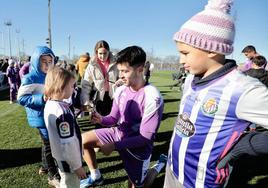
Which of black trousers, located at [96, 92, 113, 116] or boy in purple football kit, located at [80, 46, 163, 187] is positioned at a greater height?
boy in purple football kit, located at [80, 46, 163, 187]

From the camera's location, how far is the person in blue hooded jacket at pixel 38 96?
3.39m

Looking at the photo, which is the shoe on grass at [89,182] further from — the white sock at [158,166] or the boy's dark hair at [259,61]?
the boy's dark hair at [259,61]

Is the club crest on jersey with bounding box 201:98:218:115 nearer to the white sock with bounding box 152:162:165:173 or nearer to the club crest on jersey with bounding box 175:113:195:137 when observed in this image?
the club crest on jersey with bounding box 175:113:195:137

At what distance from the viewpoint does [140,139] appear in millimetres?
2748

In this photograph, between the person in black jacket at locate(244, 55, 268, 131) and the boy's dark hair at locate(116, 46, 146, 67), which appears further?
the person in black jacket at locate(244, 55, 268, 131)

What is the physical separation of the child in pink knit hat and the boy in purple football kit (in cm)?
90

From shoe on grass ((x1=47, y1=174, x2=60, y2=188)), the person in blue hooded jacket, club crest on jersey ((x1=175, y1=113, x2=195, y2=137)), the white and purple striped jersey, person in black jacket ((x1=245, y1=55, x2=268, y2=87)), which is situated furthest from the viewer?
person in black jacket ((x1=245, y1=55, x2=268, y2=87))

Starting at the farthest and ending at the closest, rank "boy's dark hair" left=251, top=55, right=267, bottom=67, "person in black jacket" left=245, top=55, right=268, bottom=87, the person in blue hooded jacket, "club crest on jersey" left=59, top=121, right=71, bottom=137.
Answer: "boy's dark hair" left=251, top=55, right=267, bottom=67 < "person in black jacket" left=245, top=55, right=268, bottom=87 < the person in blue hooded jacket < "club crest on jersey" left=59, top=121, right=71, bottom=137

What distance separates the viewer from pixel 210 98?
1691mm

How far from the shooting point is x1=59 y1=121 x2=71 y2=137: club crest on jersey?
243cm

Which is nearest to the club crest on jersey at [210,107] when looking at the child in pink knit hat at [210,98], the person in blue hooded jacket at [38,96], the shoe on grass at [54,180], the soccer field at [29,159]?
the child in pink knit hat at [210,98]

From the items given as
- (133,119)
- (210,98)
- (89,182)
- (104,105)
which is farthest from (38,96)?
(210,98)

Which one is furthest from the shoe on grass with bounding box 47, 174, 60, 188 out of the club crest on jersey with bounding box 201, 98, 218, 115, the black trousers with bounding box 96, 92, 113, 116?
the club crest on jersey with bounding box 201, 98, 218, 115

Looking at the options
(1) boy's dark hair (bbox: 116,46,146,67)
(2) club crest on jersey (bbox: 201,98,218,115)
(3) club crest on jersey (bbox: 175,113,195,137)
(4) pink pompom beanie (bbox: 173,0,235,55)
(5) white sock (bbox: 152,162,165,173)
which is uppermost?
(4) pink pompom beanie (bbox: 173,0,235,55)
